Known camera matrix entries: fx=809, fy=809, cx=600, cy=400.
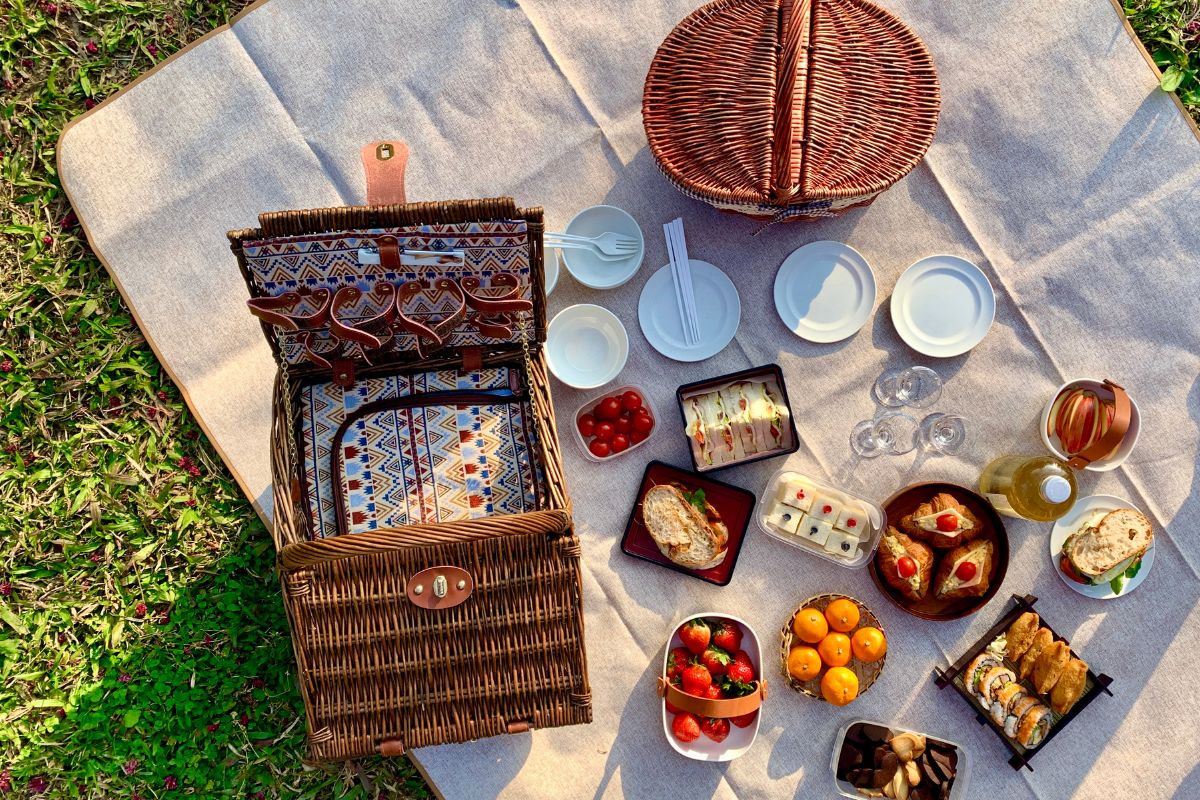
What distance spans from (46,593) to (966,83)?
10.4ft

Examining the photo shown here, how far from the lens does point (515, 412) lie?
215cm

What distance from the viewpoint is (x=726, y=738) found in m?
2.30

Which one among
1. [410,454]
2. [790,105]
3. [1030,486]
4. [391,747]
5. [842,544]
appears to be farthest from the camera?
[842,544]

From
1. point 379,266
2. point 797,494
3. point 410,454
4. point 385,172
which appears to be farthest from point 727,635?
point 385,172

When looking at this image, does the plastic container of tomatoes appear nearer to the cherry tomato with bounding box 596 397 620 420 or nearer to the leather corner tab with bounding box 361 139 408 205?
the cherry tomato with bounding box 596 397 620 420

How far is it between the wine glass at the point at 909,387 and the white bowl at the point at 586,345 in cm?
77

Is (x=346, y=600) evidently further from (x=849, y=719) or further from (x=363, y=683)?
(x=849, y=719)

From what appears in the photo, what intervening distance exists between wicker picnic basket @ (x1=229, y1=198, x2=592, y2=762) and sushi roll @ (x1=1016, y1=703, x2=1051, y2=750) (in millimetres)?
1269

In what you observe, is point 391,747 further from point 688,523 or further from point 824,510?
point 824,510

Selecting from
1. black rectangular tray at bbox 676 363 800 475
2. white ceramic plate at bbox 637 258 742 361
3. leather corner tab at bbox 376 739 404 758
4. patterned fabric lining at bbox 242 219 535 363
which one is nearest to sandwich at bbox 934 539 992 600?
black rectangular tray at bbox 676 363 800 475

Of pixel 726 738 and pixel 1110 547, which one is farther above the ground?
pixel 1110 547

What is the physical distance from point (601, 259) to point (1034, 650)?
1686 mm

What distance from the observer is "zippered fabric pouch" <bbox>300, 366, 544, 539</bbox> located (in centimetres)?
207

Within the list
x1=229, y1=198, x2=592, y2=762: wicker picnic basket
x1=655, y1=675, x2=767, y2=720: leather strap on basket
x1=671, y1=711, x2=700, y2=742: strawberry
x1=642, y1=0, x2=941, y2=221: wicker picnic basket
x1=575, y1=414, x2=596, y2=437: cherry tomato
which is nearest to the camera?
x1=229, y1=198, x2=592, y2=762: wicker picnic basket
